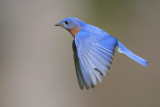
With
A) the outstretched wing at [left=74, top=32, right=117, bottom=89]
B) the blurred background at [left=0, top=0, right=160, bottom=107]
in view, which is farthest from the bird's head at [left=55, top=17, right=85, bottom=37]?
the blurred background at [left=0, top=0, right=160, bottom=107]

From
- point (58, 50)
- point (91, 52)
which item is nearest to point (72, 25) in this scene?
point (91, 52)

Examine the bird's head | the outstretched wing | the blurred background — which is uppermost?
the bird's head

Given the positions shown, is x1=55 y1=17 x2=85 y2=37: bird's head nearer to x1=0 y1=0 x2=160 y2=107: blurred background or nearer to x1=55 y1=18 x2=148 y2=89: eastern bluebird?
x1=55 y1=18 x2=148 y2=89: eastern bluebird

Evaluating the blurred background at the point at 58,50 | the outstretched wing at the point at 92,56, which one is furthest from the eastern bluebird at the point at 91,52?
the blurred background at the point at 58,50

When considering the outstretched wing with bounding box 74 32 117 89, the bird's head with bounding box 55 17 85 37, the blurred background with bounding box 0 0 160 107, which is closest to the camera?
the outstretched wing with bounding box 74 32 117 89

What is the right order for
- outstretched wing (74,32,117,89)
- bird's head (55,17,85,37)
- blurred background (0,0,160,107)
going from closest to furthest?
outstretched wing (74,32,117,89) → bird's head (55,17,85,37) → blurred background (0,0,160,107)

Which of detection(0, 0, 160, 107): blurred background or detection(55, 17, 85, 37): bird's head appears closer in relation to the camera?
detection(55, 17, 85, 37): bird's head

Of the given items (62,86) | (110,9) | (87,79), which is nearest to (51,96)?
(62,86)

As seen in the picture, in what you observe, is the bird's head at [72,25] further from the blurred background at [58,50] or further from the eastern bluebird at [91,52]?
the blurred background at [58,50]

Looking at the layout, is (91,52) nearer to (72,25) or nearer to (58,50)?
(72,25)

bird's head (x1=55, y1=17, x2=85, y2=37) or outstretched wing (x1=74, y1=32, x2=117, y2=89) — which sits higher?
bird's head (x1=55, y1=17, x2=85, y2=37)
